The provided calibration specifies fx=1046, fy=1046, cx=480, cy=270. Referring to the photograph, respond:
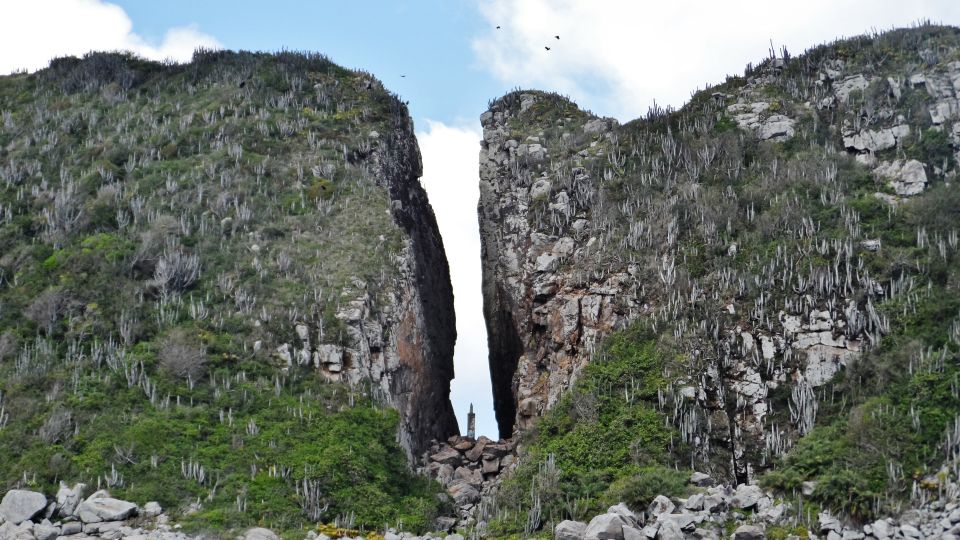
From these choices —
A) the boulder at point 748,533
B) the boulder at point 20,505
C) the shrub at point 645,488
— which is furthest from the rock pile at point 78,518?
the boulder at point 748,533

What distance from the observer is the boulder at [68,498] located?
82.0ft

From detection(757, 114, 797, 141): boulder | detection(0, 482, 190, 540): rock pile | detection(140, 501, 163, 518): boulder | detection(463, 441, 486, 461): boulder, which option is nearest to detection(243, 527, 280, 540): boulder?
detection(0, 482, 190, 540): rock pile

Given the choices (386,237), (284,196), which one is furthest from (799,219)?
(284,196)

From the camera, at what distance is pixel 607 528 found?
2286cm

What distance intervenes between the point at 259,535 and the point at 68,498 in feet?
16.0

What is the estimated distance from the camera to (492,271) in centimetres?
4075

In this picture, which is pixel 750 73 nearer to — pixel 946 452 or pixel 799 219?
pixel 799 219

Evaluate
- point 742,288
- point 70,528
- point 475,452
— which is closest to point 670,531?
point 742,288

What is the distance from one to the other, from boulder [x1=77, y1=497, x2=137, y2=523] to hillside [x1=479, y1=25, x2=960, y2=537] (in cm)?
908

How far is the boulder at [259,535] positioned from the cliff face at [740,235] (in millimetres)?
10543

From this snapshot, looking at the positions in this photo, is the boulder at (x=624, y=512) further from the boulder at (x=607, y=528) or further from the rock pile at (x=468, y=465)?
the rock pile at (x=468, y=465)

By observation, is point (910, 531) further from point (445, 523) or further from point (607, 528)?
point (445, 523)

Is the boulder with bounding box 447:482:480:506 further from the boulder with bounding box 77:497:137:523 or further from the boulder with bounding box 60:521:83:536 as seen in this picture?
the boulder with bounding box 60:521:83:536

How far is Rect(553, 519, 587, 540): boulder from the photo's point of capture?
23.8 metres
